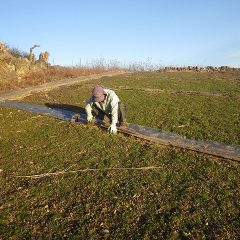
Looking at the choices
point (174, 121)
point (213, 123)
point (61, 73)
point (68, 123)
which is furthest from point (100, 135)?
point (61, 73)

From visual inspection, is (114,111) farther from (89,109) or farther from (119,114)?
(89,109)

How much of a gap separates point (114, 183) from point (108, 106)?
11.5ft

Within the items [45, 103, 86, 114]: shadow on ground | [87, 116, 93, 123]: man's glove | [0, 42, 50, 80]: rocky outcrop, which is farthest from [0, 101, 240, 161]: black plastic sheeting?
[0, 42, 50, 80]: rocky outcrop

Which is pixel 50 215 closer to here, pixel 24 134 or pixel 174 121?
pixel 24 134

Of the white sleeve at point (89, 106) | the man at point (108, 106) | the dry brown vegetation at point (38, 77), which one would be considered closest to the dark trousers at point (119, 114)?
the man at point (108, 106)

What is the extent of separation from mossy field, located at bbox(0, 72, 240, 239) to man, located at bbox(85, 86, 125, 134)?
431 millimetres

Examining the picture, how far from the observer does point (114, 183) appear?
19.9 ft

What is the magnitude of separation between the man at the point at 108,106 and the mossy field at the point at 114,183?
431 mm

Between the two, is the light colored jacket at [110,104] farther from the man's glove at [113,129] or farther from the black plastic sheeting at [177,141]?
the black plastic sheeting at [177,141]

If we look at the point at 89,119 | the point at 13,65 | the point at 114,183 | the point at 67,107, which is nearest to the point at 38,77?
the point at 13,65

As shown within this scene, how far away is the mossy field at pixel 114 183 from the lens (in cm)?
471

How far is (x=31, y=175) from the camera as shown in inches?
255

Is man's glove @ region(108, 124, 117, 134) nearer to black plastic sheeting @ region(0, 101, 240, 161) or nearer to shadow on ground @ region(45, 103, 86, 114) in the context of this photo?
black plastic sheeting @ region(0, 101, 240, 161)

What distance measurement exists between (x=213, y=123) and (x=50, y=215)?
6.34 m
